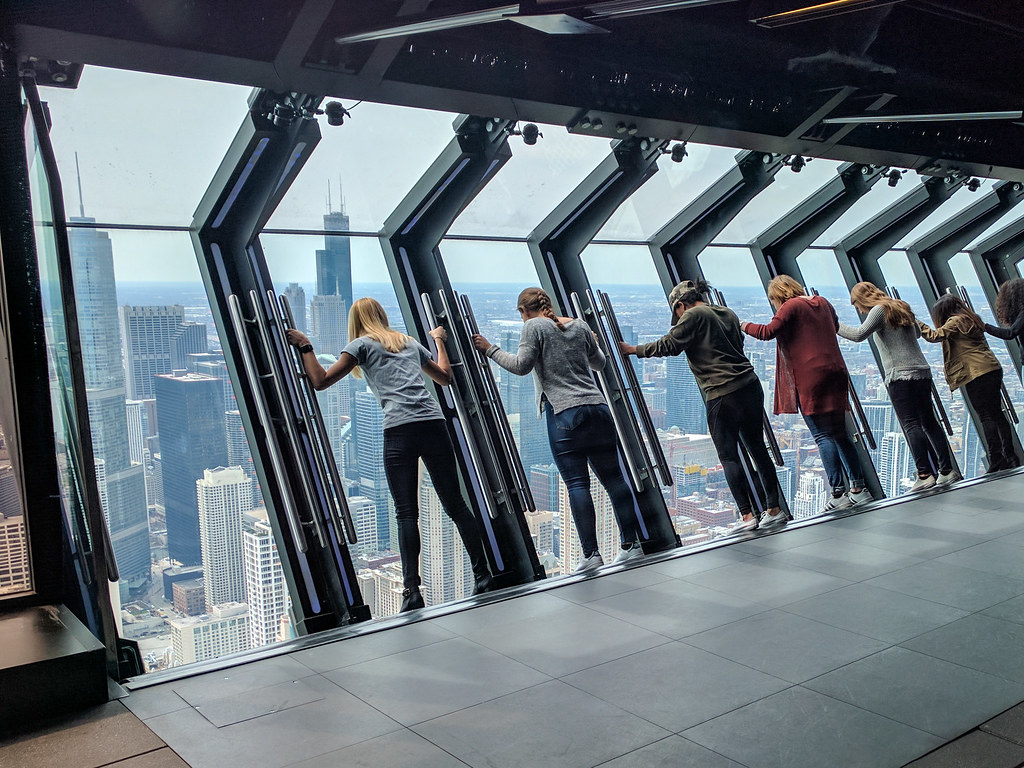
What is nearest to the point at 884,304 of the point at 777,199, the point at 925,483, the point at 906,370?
the point at 906,370

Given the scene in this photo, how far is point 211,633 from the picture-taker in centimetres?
390

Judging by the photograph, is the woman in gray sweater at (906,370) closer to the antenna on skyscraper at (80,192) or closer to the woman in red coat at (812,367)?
the woman in red coat at (812,367)

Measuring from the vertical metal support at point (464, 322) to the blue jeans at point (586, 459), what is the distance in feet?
0.95

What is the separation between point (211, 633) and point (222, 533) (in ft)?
1.44

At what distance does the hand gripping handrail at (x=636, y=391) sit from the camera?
5125 millimetres

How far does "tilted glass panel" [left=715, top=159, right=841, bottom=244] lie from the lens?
20.3 ft

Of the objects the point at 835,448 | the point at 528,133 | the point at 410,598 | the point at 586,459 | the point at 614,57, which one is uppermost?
the point at 614,57

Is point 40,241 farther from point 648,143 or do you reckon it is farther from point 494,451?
point 648,143

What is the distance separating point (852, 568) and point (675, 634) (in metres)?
1.33

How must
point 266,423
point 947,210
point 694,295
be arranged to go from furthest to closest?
point 947,210, point 694,295, point 266,423

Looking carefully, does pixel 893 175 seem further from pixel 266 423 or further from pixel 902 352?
pixel 266 423

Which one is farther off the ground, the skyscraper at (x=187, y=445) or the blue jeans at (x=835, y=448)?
the skyscraper at (x=187, y=445)

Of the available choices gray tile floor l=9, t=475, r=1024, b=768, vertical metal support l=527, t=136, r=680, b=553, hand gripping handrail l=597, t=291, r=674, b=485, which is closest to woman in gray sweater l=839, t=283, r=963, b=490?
hand gripping handrail l=597, t=291, r=674, b=485

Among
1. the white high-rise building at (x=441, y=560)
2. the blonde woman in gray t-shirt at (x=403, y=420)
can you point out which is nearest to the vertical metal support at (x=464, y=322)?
the white high-rise building at (x=441, y=560)
